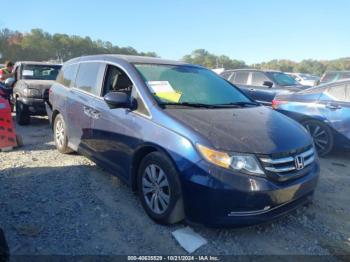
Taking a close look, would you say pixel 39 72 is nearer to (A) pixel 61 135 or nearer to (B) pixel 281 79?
(A) pixel 61 135

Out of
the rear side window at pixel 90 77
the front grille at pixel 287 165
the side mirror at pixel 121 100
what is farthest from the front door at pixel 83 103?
the front grille at pixel 287 165

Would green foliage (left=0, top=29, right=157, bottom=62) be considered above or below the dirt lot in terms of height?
above

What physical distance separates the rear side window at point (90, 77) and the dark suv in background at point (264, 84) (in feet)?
20.3

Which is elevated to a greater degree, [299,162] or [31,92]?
[31,92]

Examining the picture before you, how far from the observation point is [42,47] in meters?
55.4

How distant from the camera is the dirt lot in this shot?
3.09 meters

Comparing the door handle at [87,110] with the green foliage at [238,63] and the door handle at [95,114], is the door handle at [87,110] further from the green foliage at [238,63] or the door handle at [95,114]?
the green foliage at [238,63]

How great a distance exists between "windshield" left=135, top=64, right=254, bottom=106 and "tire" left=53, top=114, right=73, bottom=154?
6.95 ft

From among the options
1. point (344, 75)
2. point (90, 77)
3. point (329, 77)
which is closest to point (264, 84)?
point (344, 75)

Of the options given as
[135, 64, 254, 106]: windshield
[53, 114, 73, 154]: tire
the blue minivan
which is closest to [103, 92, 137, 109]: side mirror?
the blue minivan

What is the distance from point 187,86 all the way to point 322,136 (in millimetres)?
3558

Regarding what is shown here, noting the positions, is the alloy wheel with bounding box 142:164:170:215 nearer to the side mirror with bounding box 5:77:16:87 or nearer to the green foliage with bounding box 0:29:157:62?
the side mirror with bounding box 5:77:16:87

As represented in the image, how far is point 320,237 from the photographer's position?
133 inches

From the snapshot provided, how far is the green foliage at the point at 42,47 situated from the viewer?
50.0 m
